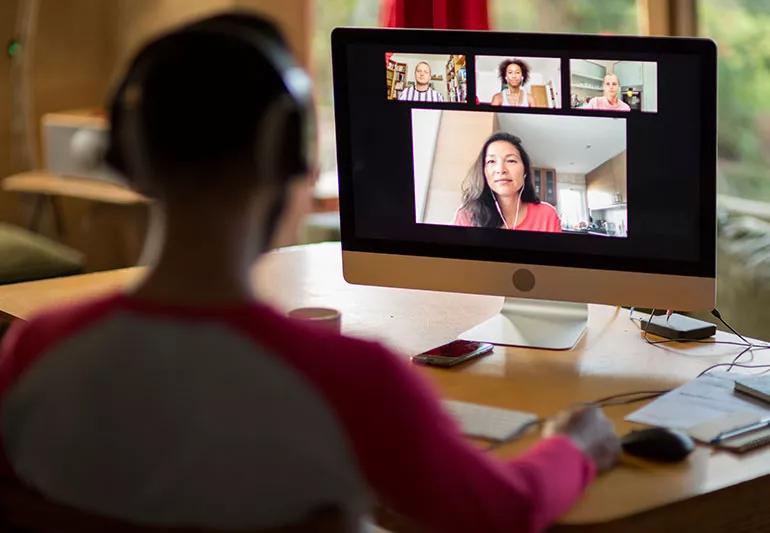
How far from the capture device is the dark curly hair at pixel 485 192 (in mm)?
2105

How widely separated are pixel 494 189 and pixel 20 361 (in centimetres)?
113

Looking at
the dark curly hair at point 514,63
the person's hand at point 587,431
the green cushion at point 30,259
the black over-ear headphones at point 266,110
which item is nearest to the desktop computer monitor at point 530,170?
the dark curly hair at point 514,63

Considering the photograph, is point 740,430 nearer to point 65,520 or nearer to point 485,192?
point 485,192

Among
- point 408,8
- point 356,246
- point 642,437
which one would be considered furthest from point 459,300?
point 408,8

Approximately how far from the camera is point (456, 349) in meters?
2.12

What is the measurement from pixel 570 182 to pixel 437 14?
168 centimetres

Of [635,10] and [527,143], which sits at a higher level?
[635,10]

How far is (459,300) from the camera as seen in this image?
2.49 meters

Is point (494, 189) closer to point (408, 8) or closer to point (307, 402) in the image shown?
point (307, 402)

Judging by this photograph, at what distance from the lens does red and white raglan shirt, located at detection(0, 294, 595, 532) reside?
1.07m

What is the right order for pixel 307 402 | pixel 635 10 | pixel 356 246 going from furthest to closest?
pixel 635 10 → pixel 356 246 → pixel 307 402

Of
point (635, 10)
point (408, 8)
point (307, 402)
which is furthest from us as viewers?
point (635, 10)

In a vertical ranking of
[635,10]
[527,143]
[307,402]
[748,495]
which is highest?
[635,10]

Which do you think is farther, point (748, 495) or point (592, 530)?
point (748, 495)
